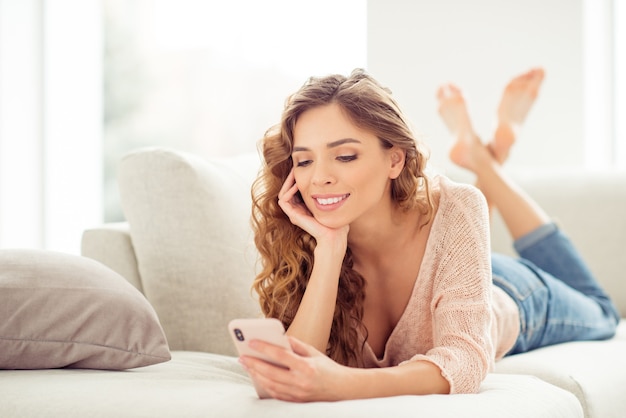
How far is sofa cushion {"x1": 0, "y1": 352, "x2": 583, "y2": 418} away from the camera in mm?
1371

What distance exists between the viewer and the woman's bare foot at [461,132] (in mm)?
3184

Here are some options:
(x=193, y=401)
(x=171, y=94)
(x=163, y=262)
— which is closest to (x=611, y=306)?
(x=163, y=262)

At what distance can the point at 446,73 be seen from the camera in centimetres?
450

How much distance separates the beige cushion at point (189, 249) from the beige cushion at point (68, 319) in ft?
1.47

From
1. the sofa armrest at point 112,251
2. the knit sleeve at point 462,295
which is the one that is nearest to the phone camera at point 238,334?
the knit sleeve at point 462,295

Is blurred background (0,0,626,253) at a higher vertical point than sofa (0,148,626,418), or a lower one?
higher

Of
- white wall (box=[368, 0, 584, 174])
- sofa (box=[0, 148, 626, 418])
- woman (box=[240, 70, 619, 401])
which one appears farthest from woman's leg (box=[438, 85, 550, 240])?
white wall (box=[368, 0, 584, 174])

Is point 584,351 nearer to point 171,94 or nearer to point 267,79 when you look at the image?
point 267,79

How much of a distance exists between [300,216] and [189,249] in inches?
18.3

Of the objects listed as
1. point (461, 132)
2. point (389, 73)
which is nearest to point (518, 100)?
point (461, 132)

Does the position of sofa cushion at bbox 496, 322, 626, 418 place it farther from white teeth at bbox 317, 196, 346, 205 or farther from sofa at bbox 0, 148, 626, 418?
white teeth at bbox 317, 196, 346, 205

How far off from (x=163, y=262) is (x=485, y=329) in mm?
913

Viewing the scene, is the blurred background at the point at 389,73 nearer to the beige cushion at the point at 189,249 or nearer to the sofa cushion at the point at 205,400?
the beige cushion at the point at 189,249

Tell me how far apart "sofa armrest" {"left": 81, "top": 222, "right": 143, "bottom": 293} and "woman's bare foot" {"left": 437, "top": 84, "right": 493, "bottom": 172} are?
1.36m
